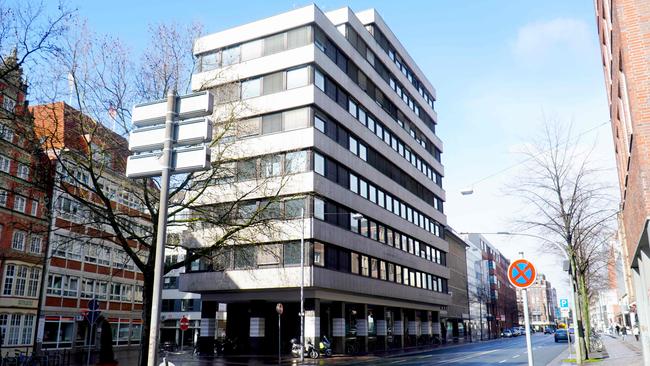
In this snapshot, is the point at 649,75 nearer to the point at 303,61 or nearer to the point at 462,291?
the point at 303,61

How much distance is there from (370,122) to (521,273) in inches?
1462

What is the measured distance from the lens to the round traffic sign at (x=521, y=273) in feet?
33.2

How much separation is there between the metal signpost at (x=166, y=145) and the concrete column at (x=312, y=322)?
1180 inches

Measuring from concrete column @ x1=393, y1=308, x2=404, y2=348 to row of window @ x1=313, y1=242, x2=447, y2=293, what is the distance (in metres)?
3.16

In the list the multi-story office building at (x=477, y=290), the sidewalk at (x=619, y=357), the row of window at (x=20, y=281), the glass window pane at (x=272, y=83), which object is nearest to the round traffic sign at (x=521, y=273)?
the sidewalk at (x=619, y=357)

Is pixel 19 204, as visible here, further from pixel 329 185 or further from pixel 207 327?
pixel 329 185

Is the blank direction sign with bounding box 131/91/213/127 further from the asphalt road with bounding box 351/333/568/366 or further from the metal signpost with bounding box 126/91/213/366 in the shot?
the asphalt road with bounding box 351/333/568/366

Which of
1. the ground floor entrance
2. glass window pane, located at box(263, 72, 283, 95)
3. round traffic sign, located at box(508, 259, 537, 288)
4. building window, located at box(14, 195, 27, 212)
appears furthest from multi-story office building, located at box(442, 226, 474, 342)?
round traffic sign, located at box(508, 259, 537, 288)

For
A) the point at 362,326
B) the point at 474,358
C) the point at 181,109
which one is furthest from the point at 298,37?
the point at 181,109

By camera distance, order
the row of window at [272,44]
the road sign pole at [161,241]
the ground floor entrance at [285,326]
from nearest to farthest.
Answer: the road sign pole at [161,241] < the row of window at [272,44] < the ground floor entrance at [285,326]

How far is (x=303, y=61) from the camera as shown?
125 feet

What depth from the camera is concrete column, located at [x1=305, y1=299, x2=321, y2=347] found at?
1419 inches

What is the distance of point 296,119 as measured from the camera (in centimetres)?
3753

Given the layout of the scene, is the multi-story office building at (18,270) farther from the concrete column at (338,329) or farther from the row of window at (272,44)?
the concrete column at (338,329)
